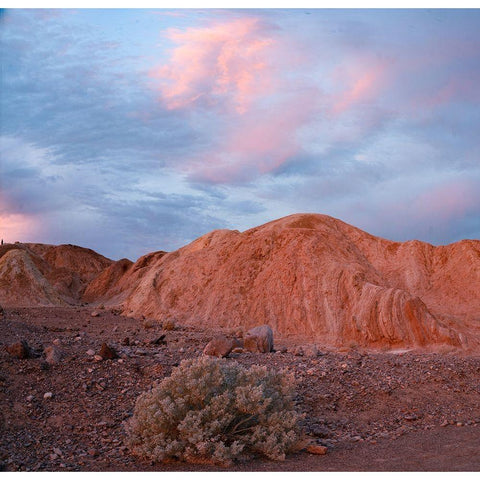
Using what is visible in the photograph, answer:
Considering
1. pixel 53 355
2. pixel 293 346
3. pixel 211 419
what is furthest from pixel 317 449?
pixel 293 346

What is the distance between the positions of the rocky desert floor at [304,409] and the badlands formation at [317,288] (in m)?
9.52

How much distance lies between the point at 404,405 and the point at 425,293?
1072 inches

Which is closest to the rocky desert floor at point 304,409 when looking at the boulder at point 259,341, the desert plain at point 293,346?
the desert plain at point 293,346

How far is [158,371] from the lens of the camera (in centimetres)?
976

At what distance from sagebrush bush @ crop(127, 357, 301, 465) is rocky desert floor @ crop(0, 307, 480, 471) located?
7.4 inches

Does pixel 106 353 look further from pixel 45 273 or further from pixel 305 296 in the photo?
pixel 45 273

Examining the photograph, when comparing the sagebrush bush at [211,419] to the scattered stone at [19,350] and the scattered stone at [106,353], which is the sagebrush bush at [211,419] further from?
the scattered stone at [19,350]

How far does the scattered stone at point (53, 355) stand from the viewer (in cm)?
945

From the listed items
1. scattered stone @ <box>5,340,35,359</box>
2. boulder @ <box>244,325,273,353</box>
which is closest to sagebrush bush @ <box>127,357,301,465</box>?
scattered stone @ <box>5,340,35,359</box>

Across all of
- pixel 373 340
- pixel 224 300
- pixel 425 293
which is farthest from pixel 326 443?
pixel 425 293

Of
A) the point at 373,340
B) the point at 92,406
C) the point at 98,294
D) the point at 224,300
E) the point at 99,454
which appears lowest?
the point at 99,454

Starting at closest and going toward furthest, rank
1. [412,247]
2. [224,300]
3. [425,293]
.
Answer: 1. [224,300]
2. [425,293]
3. [412,247]

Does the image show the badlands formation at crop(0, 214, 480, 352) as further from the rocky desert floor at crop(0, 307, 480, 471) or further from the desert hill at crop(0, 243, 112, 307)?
the rocky desert floor at crop(0, 307, 480, 471)

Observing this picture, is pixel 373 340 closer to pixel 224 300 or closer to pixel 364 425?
pixel 224 300
